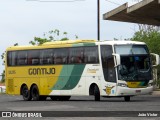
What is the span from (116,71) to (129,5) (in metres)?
9.14

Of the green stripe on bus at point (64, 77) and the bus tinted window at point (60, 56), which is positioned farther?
the bus tinted window at point (60, 56)

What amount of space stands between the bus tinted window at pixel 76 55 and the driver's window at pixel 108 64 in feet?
4.73

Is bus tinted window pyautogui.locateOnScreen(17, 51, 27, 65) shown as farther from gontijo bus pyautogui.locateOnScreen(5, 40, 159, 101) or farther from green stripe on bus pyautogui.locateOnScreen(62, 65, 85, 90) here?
green stripe on bus pyautogui.locateOnScreen(62, 65, 85, 90)

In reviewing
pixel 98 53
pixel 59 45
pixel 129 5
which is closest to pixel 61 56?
pixel 59 45

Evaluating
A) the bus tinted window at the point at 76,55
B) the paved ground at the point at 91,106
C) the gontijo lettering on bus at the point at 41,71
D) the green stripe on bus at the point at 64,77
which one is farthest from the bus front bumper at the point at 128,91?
the gontijo lettering on bus at the point at 41,71

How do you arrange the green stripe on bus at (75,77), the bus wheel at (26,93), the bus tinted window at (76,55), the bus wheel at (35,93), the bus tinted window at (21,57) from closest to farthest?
the bus tinted window at (76,55)
the green stripe on bus at (75,77)
the bus wheel at (35,93)
the bus wheel at (26,93)
the bus tinted window at (21,57)

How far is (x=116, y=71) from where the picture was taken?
3019 cm

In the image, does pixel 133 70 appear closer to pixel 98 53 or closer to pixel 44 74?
pixel 98 53

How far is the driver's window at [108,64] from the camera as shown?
30.3m

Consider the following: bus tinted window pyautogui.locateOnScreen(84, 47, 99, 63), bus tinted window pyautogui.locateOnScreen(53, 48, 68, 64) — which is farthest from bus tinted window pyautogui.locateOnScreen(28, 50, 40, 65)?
bus tinted window pyautogui.locateOnScreen(84, 47, 99, 63)

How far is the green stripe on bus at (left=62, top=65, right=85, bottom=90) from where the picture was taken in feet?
104

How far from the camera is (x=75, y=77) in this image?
32.1 metres

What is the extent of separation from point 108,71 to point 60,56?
11.5 ft

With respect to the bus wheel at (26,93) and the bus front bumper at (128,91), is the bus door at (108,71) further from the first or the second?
the bus wheel at (26,93)
